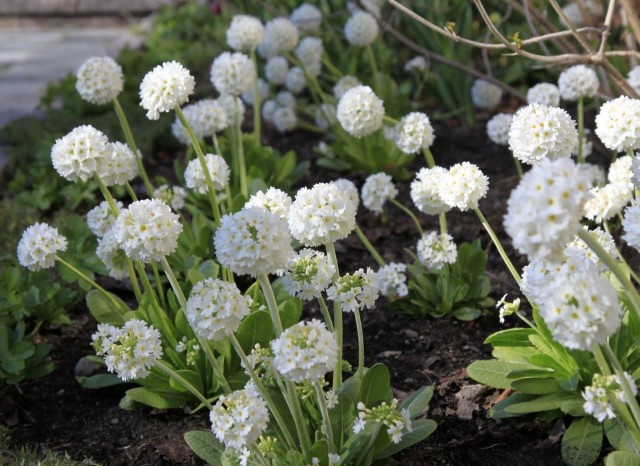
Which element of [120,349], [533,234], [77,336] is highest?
[533,234]

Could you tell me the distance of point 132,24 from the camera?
9961 mm

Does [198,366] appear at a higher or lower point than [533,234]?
lower

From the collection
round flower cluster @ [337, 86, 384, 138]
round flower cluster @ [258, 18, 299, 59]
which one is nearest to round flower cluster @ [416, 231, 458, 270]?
round flower cluster @ [337, 86, 384, 138]

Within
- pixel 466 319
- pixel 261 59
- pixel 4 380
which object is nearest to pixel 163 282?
pixel 4 380

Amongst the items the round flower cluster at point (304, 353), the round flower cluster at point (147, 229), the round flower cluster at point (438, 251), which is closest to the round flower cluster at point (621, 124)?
the round flower cluster at point (438, 251)

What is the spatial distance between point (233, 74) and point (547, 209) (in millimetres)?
2430

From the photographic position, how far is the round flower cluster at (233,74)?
392 cm

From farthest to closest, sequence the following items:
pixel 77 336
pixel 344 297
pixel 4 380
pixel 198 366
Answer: pixel 77 336 → pixel 4 380 → pixel 198 366 → pixel 344 297

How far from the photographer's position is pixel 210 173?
3.47m

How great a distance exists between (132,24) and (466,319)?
7535mm

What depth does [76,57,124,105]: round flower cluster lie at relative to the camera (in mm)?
3428

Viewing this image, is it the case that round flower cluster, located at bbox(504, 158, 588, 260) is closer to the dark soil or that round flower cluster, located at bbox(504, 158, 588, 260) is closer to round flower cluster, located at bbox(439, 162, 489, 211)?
round flower cluster, located at bbox(439, 162, 489, 211)

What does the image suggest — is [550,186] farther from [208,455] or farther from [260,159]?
[260,159]

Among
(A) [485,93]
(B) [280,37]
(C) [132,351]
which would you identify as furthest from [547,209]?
(A) [485,93]
